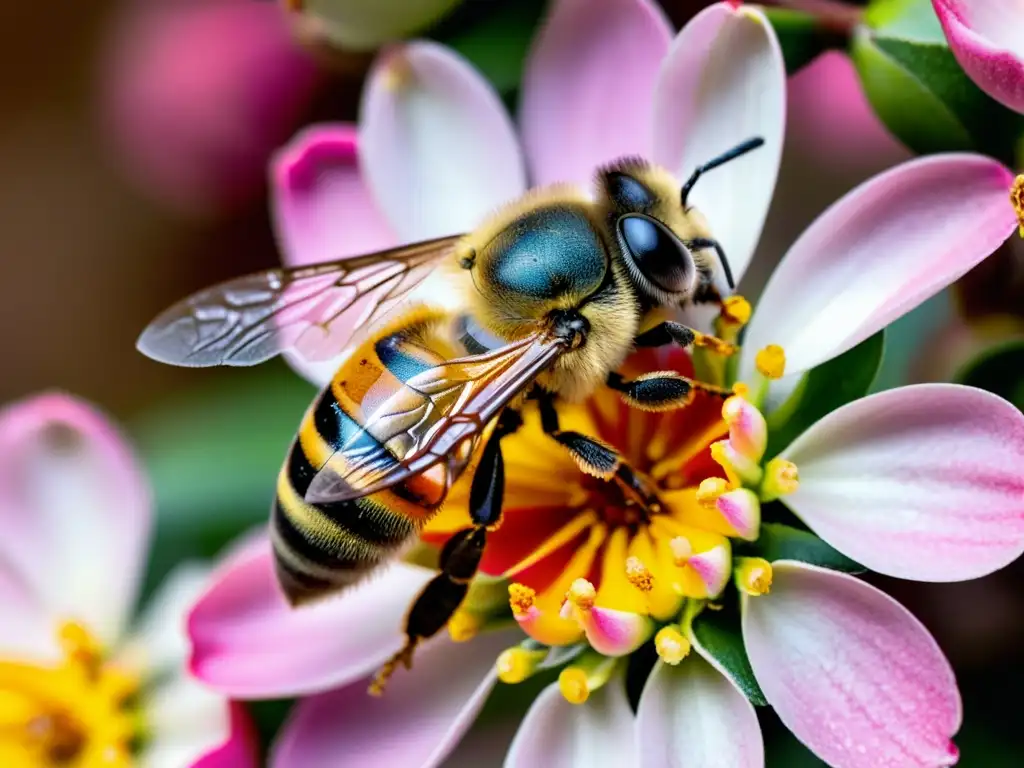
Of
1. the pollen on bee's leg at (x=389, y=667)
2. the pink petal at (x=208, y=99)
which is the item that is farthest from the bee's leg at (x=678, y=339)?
the pink petal at (x=208, y=99)

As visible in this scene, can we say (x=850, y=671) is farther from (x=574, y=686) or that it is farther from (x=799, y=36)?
(x=799, y=36)

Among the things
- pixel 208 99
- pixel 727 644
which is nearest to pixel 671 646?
pixel 727 644

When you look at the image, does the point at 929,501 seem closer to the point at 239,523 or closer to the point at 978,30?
the point at 978,30

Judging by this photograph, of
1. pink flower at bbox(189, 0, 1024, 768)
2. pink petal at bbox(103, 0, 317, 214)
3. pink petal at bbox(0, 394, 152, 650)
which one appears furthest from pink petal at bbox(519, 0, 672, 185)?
pink petal at bbox(103, 0, 317, 214)

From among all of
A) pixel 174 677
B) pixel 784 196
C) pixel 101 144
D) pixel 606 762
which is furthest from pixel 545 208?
pixel 101 144

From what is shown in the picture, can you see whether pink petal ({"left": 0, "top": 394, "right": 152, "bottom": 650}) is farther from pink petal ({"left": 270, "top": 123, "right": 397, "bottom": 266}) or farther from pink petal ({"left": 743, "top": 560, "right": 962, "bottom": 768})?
pink petal ({"left": 743, "top": 560, "right": 962, "bottom": 768})

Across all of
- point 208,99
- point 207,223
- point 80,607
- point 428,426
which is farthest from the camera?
point 207,223
